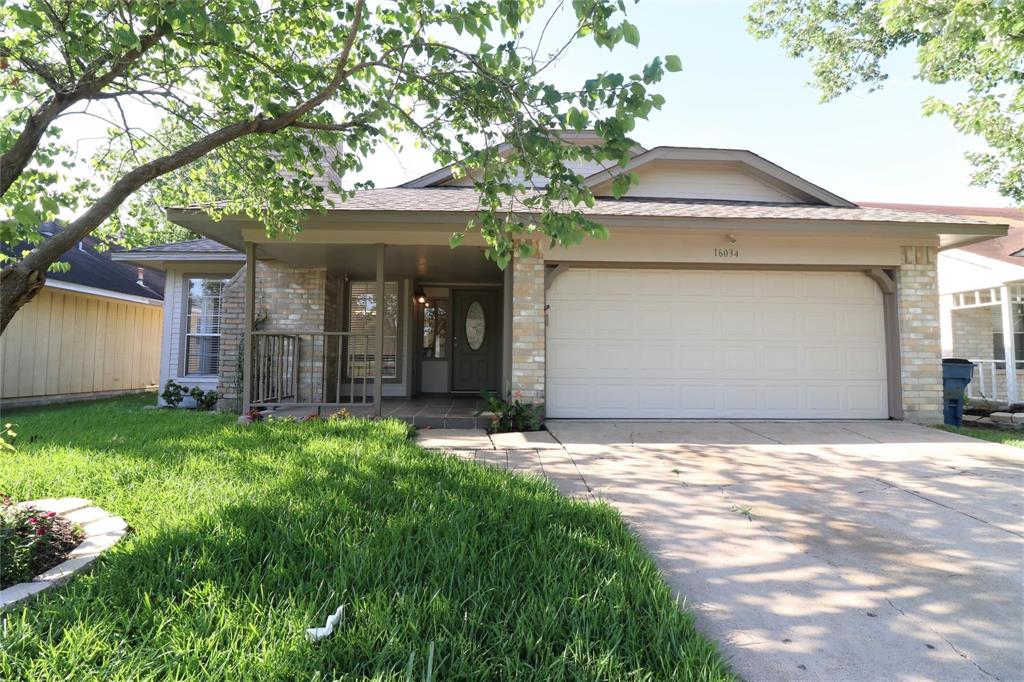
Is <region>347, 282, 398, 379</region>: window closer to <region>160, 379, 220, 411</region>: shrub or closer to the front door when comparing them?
the front door

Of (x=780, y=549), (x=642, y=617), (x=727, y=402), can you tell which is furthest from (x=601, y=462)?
(x=727, y=402)

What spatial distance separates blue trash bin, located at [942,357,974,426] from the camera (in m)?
7.07

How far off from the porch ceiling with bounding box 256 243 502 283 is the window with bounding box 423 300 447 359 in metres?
0.87

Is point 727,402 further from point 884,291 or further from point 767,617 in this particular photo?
point 767,617

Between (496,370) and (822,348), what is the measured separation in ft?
19.6

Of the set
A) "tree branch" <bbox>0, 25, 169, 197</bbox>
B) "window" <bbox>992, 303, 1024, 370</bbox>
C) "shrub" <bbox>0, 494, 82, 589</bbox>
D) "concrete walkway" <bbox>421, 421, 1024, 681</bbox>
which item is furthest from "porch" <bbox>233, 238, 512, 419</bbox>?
"window" <bbox>992, 303, 1024, 370</bbox>

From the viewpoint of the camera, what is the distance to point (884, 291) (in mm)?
7113

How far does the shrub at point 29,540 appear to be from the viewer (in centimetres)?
221

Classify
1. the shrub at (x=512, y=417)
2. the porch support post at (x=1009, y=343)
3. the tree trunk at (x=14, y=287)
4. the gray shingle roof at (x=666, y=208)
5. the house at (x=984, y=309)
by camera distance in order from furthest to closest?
the house at (x=984, y=309)
the porch support post at (x=1009, y=343)
the gray shingle roof at (x=666, y=208)
the shrub at (x=512, y=417)
the tree trunk at (x=14, y=287)

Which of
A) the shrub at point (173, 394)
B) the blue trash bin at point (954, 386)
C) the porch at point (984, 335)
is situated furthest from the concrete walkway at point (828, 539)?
the porch at point (984, 335)

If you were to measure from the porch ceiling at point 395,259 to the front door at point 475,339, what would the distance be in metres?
0.75

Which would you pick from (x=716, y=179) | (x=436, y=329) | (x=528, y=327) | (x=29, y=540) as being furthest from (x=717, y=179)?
(x=29, y=540)

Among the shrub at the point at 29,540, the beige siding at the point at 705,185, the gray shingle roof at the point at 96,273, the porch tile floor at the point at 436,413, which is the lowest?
the shrub at the point at 29,540

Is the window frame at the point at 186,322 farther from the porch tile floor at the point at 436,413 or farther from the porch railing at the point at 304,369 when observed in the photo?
the porch tile floor at the point at 436,413
